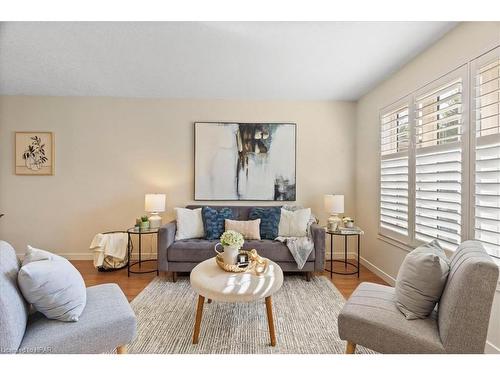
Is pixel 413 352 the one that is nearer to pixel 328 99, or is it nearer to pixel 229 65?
pixel 229 65

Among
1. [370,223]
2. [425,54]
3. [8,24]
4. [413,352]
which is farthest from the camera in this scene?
[370,223]

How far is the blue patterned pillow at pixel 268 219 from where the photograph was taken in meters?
3.30

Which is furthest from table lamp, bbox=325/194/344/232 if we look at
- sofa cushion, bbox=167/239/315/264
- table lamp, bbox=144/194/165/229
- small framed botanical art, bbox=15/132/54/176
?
small framed botanical art, bbox=15/132/54/176

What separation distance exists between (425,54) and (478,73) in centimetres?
71

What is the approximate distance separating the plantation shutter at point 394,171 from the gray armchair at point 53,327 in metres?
2.78

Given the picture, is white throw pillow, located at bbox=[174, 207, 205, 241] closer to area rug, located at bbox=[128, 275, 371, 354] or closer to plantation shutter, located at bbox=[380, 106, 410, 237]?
area rug, located at bbox=[128, 275, 371, 354]

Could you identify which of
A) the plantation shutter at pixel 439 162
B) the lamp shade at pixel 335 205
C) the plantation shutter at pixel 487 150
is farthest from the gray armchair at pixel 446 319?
the lamp shade at pixel 335 205

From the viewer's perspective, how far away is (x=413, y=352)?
1293 millimetres

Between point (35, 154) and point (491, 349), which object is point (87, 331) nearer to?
point (491, 349)

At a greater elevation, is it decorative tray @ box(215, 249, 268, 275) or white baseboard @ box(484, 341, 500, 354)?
decorative tray @ box(215, 249, 268, 275)

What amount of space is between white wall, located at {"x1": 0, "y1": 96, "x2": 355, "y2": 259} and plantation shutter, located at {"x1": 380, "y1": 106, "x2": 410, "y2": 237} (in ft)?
3.01

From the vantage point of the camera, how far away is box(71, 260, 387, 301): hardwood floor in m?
2.82

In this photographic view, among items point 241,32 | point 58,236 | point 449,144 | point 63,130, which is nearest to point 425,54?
point 449,144

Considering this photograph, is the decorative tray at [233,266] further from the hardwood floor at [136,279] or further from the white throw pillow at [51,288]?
the hardwood floor at [136,279]
